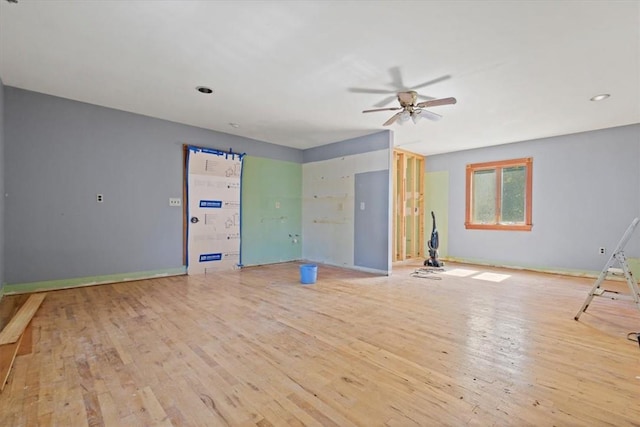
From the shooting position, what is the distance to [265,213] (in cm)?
653

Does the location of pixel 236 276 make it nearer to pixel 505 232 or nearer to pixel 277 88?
pixel 277 88

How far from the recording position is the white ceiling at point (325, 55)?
91.6 inches

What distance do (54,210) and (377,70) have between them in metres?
4.82

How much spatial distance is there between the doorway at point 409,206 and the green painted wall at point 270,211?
93.1 inches

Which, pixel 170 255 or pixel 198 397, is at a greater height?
pixel 170 255

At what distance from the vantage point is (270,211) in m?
6.63

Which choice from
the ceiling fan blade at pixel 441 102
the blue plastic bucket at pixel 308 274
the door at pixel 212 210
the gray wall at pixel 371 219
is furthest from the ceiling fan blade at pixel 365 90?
the door at pixel 212 210

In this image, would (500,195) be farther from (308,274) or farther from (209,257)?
(209,257)

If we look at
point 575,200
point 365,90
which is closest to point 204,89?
point 365,90

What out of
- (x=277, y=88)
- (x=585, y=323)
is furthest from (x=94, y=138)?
(x=585, y=323)

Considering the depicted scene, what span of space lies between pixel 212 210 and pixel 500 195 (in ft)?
20.7

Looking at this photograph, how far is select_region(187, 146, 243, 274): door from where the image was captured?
5.37 metres

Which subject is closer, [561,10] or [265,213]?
[561,10]

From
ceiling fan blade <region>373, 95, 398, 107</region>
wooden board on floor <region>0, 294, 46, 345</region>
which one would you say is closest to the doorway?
ceiling fan blade <region>373, 95, 398, 107</region>
